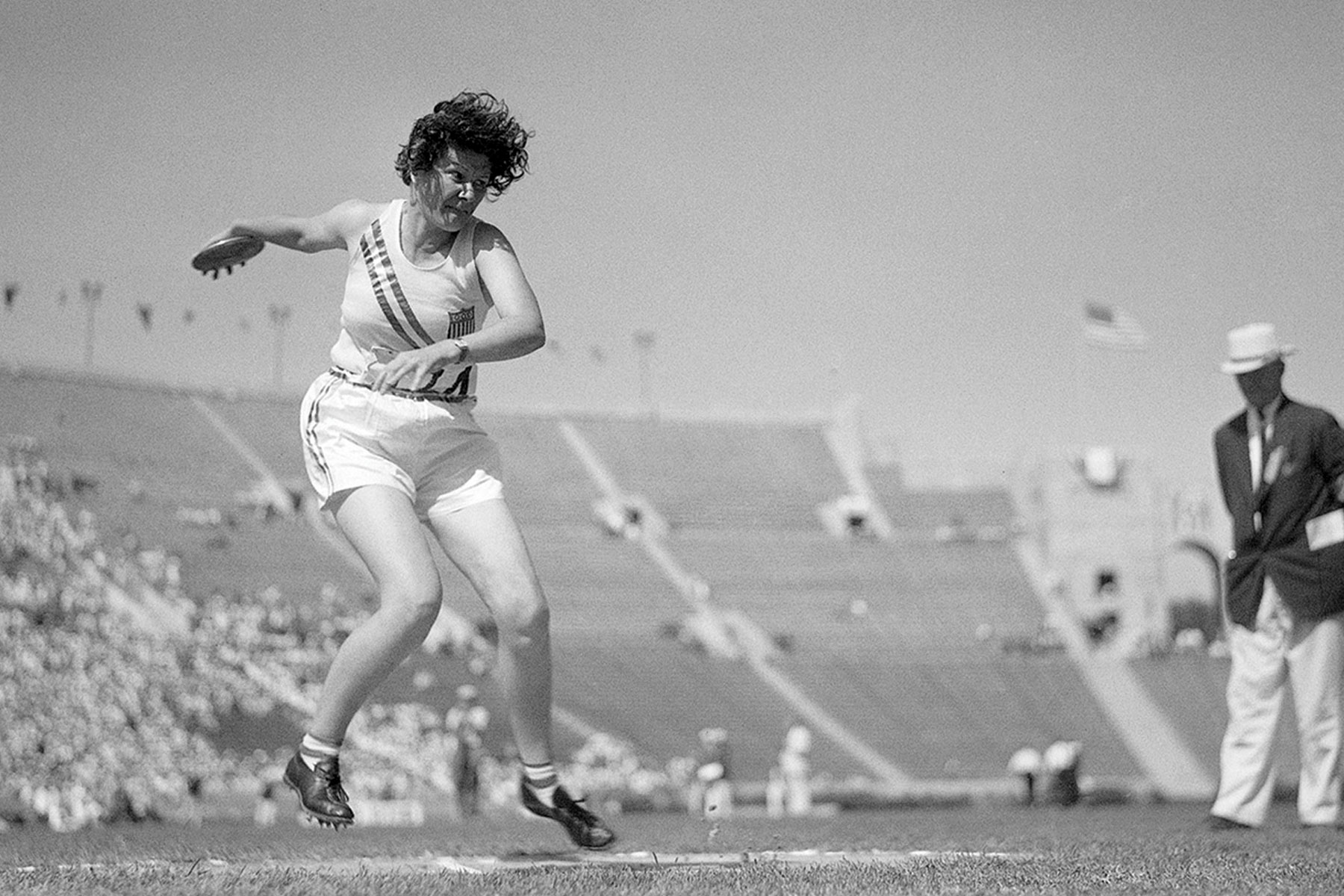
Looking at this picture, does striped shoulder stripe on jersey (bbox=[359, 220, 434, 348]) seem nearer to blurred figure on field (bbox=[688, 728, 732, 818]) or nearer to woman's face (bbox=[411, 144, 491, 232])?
woman's face (bbox=[411, 144, 491, 232])

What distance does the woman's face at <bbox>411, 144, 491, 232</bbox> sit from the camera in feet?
16.1

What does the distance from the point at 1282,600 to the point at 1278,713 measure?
0.51 meters

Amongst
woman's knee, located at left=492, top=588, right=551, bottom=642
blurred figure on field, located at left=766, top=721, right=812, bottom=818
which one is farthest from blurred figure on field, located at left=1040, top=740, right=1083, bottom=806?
woman's knee, located at left=492, top=588, right=551, bottom=642

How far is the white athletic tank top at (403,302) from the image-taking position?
16.2 ft

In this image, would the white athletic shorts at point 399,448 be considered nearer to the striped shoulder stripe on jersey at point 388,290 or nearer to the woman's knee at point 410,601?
the striped shoulder stripe on jersey at point 388,290

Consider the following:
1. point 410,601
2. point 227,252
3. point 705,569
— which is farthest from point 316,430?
point 705,569

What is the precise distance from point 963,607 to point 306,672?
20569 millimetres

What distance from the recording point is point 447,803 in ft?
93.0

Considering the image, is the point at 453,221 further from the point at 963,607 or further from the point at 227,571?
the point at 963,607

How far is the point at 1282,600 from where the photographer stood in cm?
730

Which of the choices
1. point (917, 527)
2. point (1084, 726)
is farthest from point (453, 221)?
point (917, 527)

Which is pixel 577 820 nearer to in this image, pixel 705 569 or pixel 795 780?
pixel 795 780

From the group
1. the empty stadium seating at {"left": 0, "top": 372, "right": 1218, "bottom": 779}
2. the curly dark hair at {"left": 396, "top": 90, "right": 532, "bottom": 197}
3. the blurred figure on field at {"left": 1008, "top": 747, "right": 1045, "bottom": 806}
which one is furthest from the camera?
the empty stadium seating at {"left": 0, "top": 372, "right": 1218, "bottom": 779}

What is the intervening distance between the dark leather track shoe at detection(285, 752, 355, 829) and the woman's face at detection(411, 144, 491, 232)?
1.63 metres
